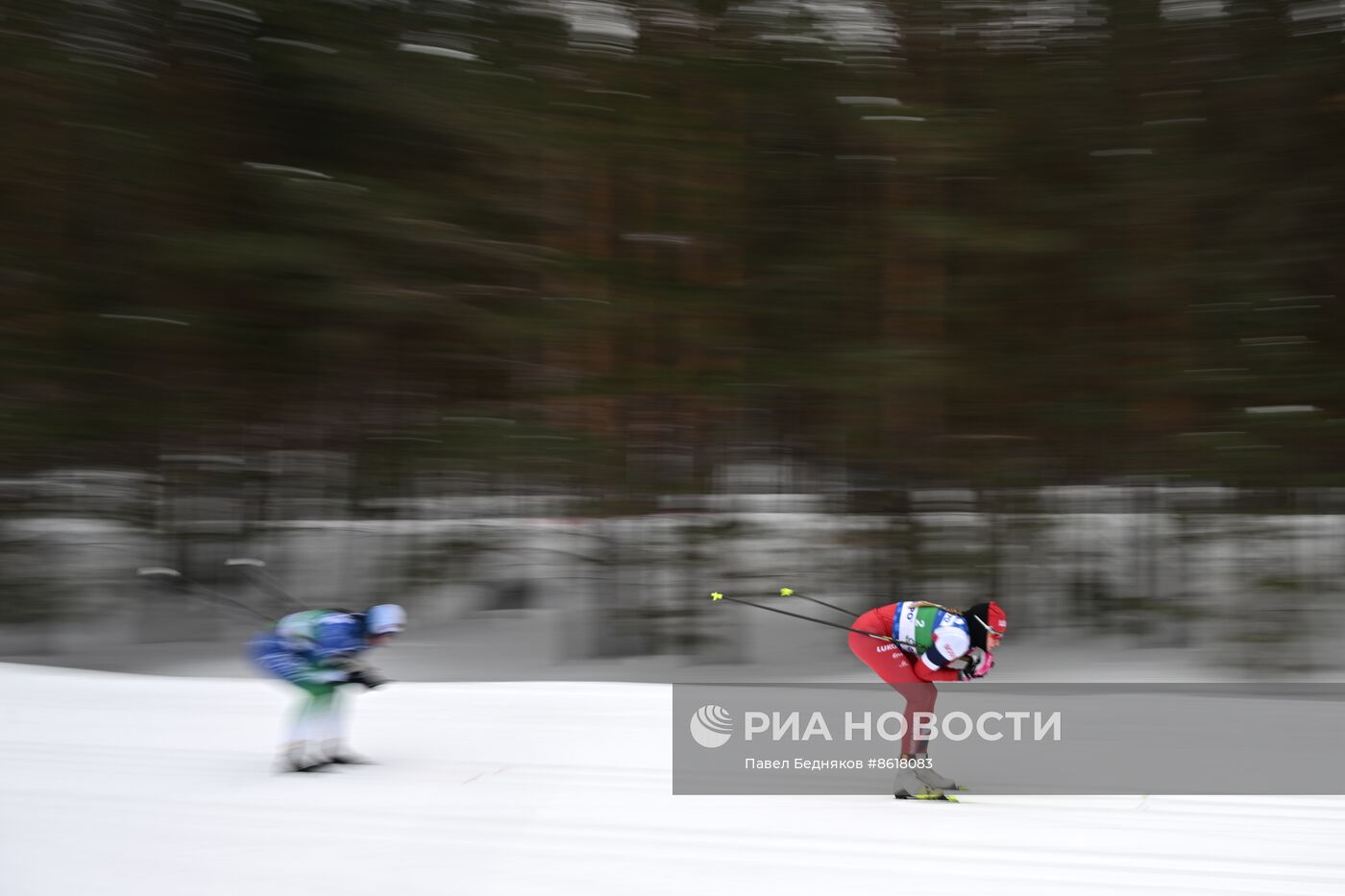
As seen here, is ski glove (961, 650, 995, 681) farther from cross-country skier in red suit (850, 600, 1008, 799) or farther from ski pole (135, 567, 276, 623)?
ski pole (135, 567, 276, 623)

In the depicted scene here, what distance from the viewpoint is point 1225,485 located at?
17.4 ft

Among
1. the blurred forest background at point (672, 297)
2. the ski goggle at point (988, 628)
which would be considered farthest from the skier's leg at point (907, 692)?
the blurred forest background at point (672, 297)

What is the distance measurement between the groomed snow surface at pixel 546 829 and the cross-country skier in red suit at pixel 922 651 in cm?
10

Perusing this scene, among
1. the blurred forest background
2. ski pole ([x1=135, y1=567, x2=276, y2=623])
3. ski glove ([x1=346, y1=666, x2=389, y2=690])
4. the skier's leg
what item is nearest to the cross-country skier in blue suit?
ski glove ([x1=346, y1=666, x2=389, y2=690])

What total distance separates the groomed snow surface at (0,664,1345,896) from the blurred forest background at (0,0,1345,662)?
1.87 meters

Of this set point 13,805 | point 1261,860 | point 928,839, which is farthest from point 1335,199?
point 13,805

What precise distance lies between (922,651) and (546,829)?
1.13 metres

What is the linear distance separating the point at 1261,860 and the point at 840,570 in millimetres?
2970

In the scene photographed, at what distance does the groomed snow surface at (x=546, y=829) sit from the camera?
2627 millimetres

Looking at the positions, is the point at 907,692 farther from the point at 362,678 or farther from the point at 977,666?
the point at 362,678

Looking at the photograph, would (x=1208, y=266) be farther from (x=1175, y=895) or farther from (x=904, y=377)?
(x=1175, y=895)

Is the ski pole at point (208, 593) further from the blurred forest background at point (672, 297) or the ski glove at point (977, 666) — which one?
the ski glove at point (977, 666)

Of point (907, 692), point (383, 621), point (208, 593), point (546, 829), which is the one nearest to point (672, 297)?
point (208, 593)

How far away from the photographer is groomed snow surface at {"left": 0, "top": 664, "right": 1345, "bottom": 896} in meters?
2.63
